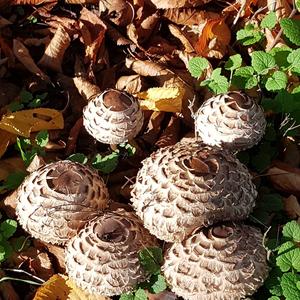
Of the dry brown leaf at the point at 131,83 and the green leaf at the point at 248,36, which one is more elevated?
the green leaf at the point at 248,36

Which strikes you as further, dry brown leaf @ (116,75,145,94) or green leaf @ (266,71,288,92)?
dry brown leaf @ (116,75,145,94)

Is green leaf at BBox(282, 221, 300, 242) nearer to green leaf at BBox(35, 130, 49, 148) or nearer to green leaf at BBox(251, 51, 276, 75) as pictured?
green leaf at BBox(251, 51, 276, 75)

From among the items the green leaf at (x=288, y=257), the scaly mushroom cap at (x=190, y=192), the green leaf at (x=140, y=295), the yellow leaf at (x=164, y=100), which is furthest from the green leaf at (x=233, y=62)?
the green leaf at (x=140, y=295)

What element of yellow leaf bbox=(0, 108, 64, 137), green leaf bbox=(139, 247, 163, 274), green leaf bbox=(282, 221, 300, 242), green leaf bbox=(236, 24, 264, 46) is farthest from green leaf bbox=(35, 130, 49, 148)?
green leaf bbox=(282, 221, 300, 242)

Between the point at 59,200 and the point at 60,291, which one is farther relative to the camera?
the point at 60,291

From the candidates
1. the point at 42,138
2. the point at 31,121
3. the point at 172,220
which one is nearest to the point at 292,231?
the point at 172,220

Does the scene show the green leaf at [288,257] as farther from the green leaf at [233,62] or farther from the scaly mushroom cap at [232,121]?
the green leaf at [233,62]

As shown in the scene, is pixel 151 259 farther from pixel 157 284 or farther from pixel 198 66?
pixel 198 66
